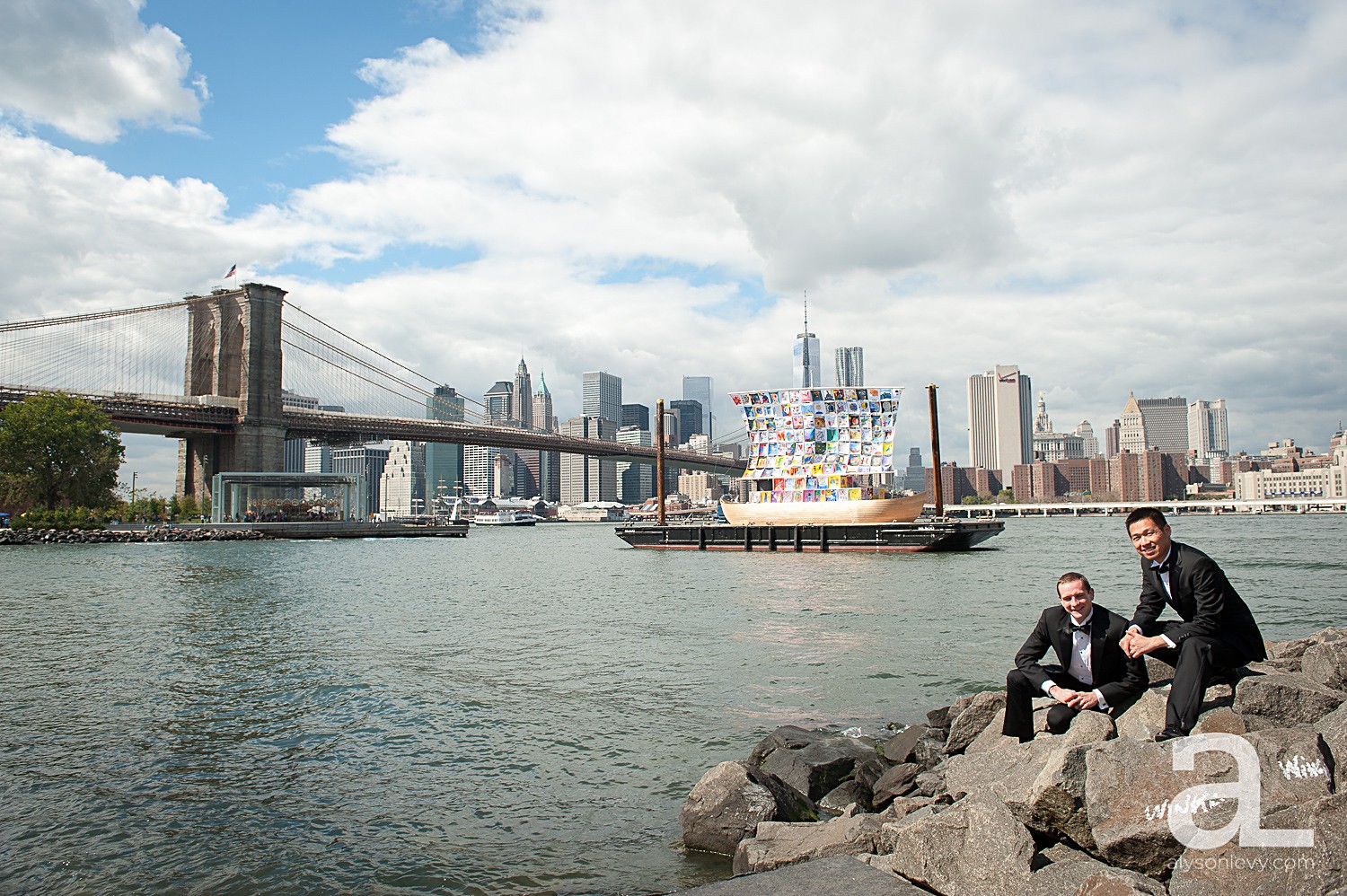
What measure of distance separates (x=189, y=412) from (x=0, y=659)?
2057 inches

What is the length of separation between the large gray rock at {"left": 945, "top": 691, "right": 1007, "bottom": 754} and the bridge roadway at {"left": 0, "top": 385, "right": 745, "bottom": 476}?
185ft

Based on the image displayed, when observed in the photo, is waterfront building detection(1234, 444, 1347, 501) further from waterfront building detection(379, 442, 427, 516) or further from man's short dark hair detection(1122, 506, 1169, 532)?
man's short dark hair detection(1122, 506, 1169, 532)

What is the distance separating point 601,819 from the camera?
611 cm

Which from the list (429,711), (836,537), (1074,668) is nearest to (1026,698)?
(1074,668)

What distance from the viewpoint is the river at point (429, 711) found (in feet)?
17.8

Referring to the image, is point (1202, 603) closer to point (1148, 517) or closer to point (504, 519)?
point (1148, 517)

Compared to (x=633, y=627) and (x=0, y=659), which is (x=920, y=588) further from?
(x=0, y=659)

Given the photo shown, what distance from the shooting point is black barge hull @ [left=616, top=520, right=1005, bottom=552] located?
37625mm

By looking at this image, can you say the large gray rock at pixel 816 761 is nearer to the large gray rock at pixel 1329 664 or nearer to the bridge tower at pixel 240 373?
the large gray rock at pixel 1329 664

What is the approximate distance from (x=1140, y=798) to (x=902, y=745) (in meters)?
3.31

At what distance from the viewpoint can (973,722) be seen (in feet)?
20.6

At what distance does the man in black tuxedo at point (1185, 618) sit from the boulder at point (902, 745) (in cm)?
225

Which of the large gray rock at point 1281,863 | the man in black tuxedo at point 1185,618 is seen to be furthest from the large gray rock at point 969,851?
the man in black tuxedo at point 1185,618

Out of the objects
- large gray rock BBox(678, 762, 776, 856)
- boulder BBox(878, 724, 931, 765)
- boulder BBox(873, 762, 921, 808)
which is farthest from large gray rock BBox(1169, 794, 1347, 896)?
boulder BBox(878, 724, 931, 765)
